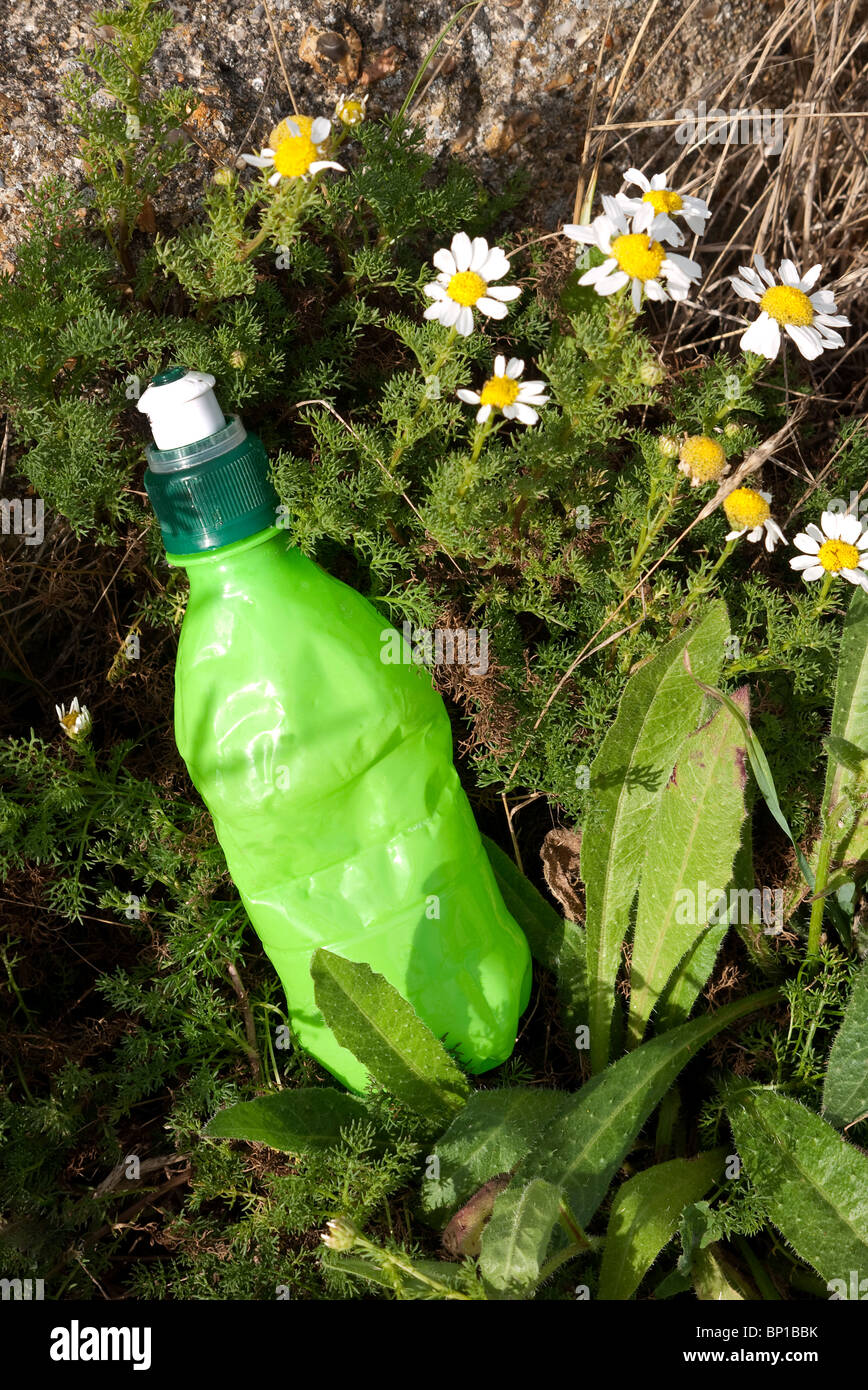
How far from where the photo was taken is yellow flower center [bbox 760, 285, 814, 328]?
5.71 ft

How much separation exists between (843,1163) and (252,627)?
1.23 meters

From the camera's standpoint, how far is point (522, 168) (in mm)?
2080

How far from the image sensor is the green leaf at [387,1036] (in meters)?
1.66

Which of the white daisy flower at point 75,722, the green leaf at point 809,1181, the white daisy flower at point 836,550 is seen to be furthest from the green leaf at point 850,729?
the white daisy flower at point 75,722

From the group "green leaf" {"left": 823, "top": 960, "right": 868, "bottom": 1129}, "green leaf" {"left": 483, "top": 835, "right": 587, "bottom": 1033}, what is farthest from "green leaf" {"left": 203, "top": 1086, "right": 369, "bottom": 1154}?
"green leaf" {"left": 823, "top": 960, "right": 868, "bottom": 1129}

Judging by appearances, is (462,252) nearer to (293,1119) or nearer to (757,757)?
(757,757)

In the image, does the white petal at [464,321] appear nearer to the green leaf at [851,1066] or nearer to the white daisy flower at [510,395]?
the white daisy flower at [510,395]

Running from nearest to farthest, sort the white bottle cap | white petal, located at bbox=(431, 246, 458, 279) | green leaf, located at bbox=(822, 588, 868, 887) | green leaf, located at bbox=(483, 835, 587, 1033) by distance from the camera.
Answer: the white bottle cap < white petal, located at bbox=(431, 246, 458, 279) < green leaf, located at bbox=(822, 588, 868, 887) < green leaf, located at bbox=(483, 835, 587, 1033)

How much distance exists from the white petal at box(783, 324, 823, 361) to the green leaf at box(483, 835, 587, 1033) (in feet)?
3.27

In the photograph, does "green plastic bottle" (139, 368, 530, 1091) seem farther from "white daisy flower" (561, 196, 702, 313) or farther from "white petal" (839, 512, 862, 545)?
"white petal" (839, 512, 862, 545)

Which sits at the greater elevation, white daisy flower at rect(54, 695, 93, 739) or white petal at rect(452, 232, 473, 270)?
white petal at rect(452, 232, 473, 270)

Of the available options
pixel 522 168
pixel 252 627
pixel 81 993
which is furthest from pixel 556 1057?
pixel 522 168

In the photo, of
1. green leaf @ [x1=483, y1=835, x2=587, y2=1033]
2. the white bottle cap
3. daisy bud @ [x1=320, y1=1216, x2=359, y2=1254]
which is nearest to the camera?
daisy bud @ [x1=320, y1=1216, x2=359, y2=1254]
